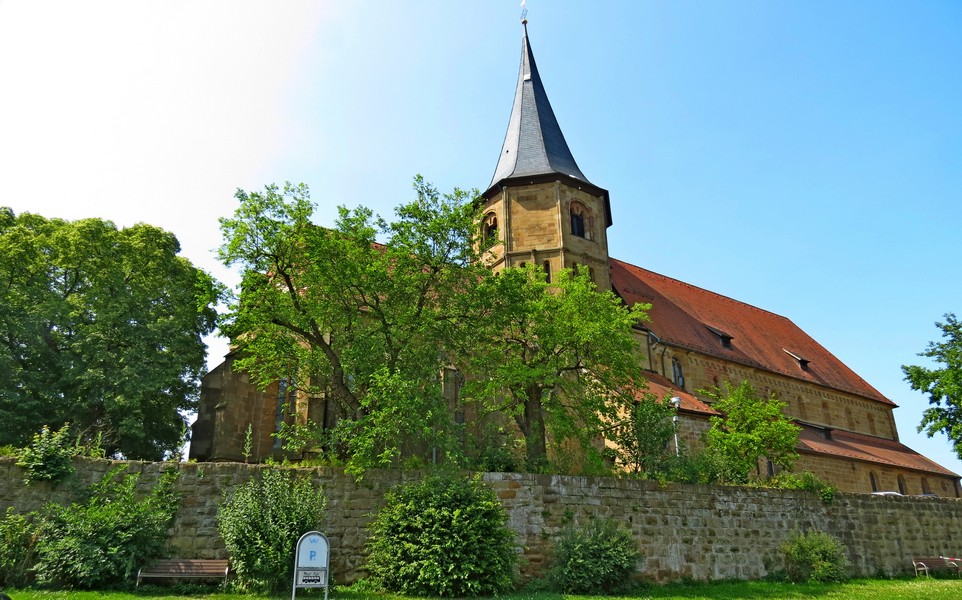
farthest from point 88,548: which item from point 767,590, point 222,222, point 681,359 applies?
point 681,359

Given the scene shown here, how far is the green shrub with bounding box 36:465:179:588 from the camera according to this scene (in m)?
10.6

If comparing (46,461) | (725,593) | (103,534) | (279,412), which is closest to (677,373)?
(725,593)

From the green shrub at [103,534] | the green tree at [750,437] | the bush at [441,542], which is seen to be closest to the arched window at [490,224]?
the green tree at [750,437]

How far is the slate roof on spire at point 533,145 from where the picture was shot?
93.8 feet

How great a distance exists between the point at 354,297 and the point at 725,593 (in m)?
10.0

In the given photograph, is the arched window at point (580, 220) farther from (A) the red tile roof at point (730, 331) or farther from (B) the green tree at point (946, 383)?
(B) the green tree at point (946, 383)

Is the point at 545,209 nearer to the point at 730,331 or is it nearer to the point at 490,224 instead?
the point at 490,224

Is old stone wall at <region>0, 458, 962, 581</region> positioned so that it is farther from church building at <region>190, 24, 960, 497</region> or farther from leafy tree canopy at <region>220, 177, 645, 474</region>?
church building at <region>190, 24, 960, 497</region>

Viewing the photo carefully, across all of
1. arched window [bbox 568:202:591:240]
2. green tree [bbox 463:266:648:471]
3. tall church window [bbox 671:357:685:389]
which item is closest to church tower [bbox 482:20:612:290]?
arched window [bbox 568:202:591:240]

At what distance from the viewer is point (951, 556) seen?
20234 mm

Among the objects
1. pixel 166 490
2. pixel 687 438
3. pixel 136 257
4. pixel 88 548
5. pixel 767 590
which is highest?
pixel 136 257

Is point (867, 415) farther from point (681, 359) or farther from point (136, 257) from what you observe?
point (136, 257)

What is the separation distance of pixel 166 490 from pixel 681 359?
23000mm

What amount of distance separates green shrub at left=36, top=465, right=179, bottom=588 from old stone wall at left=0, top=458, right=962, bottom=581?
1.03 feet
